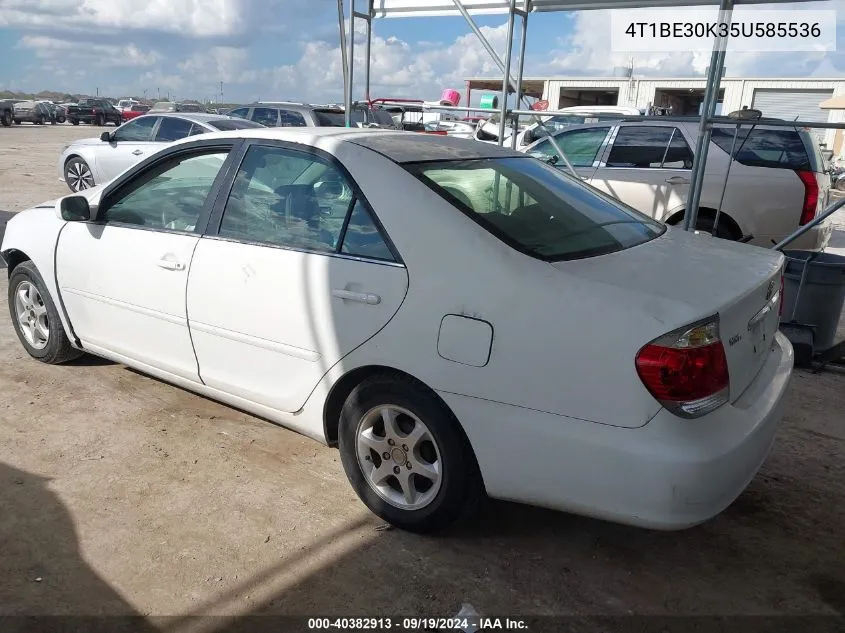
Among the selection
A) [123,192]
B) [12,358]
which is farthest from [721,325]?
[12,358]

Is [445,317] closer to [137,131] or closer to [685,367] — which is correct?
[685,367]

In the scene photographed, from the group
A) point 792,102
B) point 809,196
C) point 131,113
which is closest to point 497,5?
point 809,196

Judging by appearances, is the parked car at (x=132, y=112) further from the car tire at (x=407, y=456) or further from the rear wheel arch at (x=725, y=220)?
the car tire at (x=407, y=456)

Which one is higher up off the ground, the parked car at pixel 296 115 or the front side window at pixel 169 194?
the parked car at pixel 296 115

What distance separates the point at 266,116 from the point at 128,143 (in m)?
2.76

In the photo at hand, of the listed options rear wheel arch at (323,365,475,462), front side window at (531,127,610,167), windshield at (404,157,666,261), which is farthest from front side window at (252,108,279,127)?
rear wheel arch at (323,365,475,462)

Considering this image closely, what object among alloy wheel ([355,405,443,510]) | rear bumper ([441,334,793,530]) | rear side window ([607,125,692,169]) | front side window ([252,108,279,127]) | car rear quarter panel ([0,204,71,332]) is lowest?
alloy wheel ([355,405,443,510])

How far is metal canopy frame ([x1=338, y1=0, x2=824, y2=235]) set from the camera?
514 cm

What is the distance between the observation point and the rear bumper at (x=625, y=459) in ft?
6.90

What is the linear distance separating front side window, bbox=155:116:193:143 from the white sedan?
7.68 m

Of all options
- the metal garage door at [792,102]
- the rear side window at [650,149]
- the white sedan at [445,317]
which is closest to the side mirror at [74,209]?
the white sedan at [445,317]

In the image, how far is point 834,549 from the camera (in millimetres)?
2707

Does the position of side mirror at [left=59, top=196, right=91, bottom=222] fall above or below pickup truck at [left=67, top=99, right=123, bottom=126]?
below

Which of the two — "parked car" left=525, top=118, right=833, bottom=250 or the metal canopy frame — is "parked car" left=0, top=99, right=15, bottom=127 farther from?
"parked car" left=525, top=118, right=833, bottom=250
